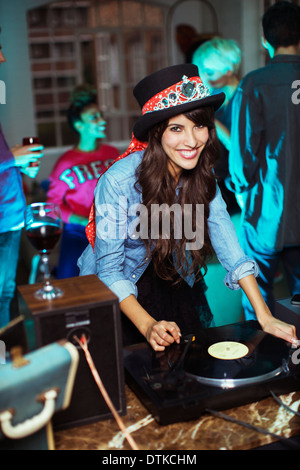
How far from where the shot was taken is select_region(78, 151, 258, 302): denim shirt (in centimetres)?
134

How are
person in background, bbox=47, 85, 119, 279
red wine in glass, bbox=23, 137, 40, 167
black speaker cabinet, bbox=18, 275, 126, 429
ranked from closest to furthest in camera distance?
black speaker cabinet, bbox=18, 275, 126, 429
red wine in glass, bbox=23, 137, 40, 167
person in background, bbox=47, 85, 119, 279

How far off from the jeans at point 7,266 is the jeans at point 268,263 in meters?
1.10

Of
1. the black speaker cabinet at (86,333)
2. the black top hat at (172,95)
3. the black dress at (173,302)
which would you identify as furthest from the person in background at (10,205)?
the black speaker cabinet at (86,333)

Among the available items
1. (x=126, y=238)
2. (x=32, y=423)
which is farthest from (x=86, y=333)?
(x=126, y=238)

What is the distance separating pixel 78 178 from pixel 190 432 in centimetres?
211

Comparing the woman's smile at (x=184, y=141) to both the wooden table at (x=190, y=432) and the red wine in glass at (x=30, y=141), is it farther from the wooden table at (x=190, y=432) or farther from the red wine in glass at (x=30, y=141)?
the red wine in glass at (x=30, y=141)

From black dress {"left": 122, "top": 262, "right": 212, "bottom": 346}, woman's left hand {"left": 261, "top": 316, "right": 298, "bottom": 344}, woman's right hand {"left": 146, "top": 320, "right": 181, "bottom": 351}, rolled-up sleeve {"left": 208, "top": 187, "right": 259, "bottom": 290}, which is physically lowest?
black dress {"left": 122, "top": 262, "right": 212, "bottom": 346}

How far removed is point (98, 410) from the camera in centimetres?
95

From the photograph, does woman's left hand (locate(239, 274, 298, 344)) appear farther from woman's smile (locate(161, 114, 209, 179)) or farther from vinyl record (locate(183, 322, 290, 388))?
woman's smile (locate(161, 114, 209, 179))

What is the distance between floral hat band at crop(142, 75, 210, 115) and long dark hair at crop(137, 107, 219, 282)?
0.21ft

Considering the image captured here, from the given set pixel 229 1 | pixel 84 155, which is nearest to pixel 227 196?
pixel 84 155

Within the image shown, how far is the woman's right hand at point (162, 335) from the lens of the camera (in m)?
1.10

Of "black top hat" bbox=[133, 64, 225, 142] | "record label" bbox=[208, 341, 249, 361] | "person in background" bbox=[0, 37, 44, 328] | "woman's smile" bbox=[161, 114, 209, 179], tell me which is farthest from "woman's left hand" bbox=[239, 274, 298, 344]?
"person in background" bbox=[0, 37, 44, 328]
